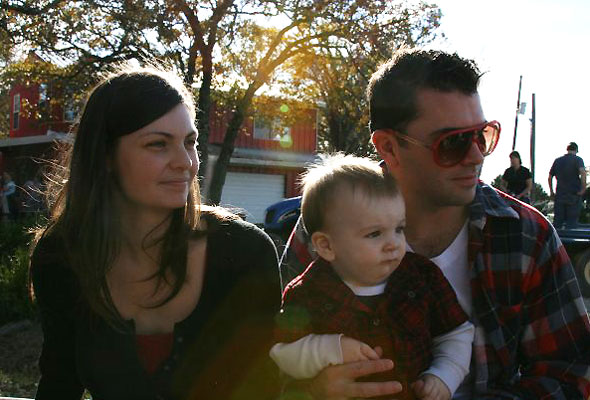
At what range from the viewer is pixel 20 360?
6824 millimetres

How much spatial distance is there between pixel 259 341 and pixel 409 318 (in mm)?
639

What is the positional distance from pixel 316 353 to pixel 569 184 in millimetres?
9997

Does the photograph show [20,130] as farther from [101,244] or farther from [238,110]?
[101,244]

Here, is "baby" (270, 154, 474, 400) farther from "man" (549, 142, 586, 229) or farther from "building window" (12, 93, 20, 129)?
"building window" (12, 93, 20, 129)

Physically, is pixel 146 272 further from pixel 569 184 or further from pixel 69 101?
pixel 69 101

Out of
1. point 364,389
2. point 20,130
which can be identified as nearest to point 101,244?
point 364,389

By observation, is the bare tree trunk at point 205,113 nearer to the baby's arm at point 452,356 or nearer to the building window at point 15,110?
the baby's arm at point 452,356

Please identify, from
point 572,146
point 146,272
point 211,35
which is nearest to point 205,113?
point 211,35

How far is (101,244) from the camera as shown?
257 cm

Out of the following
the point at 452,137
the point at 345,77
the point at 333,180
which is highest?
the point at 345,77

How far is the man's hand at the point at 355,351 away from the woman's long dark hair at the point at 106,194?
2.42ft

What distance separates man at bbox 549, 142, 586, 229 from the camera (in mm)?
11070

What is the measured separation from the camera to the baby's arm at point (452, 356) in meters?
2.17

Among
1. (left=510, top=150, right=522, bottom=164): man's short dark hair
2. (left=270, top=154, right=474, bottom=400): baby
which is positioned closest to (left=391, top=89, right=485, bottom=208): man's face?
(left=270, top=154, right=474, bottom=400): baby
